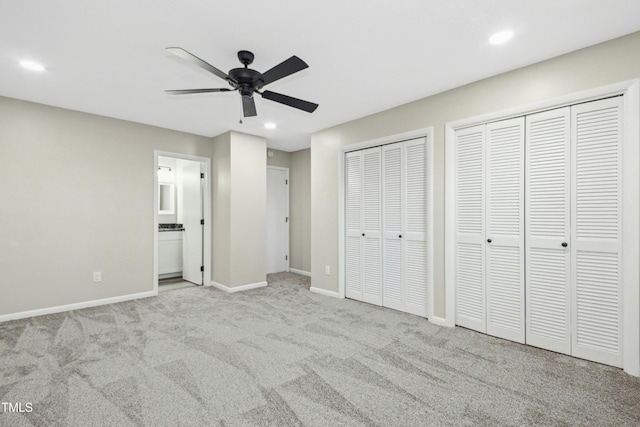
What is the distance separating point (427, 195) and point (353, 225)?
1.18 m

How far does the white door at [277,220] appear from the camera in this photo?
6.00 metres

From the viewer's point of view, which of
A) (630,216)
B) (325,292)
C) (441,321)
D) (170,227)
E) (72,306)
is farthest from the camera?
(170,227)

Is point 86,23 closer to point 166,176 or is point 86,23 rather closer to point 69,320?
point 69,320

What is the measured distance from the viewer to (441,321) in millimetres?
3160

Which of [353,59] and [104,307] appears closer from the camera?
[353,59]

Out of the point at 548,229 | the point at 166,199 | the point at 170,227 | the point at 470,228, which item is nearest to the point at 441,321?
the point at 470,228

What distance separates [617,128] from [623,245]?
0.88 m

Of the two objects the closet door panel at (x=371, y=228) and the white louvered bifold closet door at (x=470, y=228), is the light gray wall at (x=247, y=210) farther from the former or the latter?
the white louvered bifold closet door at (x=470, y=228)

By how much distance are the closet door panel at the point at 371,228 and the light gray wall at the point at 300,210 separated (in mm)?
2014

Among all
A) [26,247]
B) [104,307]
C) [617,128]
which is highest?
[617,128]

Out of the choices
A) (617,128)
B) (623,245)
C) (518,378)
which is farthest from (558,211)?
(518,378)

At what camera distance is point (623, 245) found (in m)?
2.21

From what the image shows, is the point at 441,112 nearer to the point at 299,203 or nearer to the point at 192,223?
the point at 299,203

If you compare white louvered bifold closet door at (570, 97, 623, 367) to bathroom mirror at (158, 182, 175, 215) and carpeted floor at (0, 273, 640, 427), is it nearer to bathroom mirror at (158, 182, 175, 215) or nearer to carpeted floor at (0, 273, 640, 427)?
carpeted floor at (0, 273, 640, 427)
